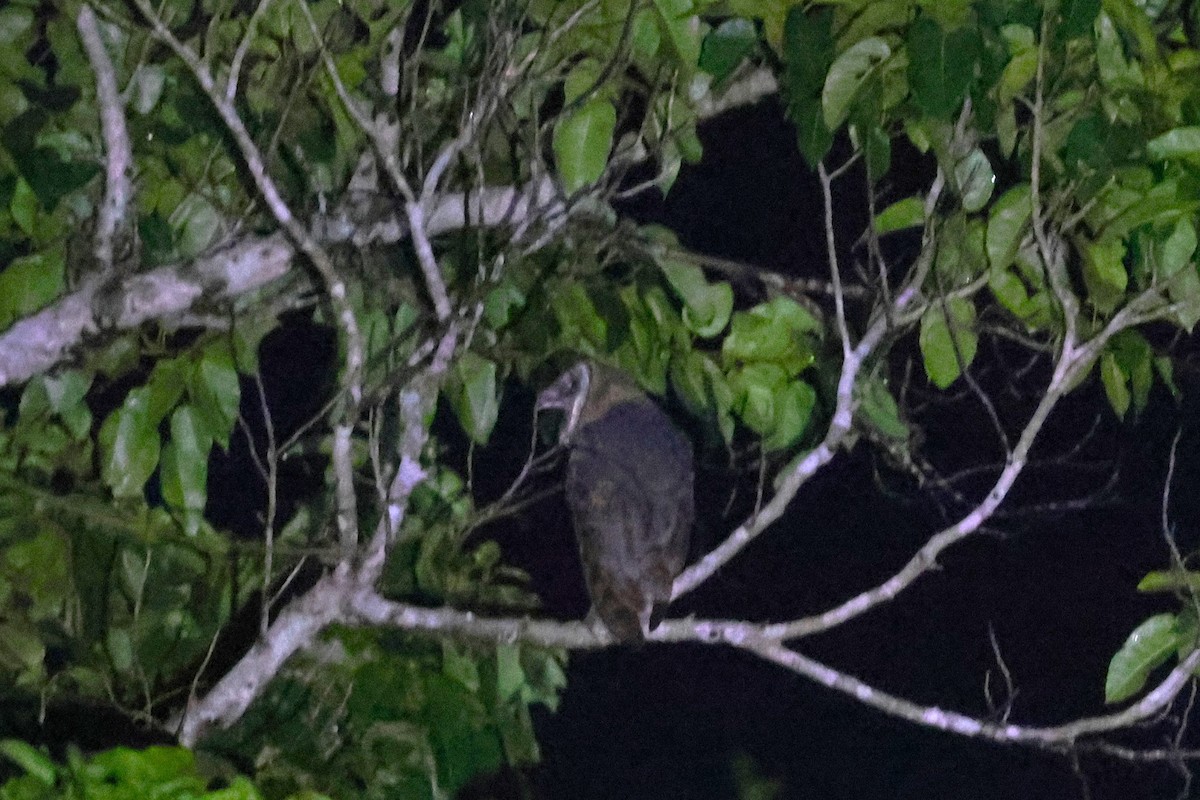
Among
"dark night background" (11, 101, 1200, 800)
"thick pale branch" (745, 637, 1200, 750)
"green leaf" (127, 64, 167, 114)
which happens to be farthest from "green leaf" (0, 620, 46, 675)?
"thick pale branch" (745, 637, 1200, 750)

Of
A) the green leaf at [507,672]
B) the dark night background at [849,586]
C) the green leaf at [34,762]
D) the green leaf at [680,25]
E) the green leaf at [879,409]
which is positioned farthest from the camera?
the dark night background at [849,586]

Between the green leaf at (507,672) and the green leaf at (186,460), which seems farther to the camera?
the green leaf at (507,672)

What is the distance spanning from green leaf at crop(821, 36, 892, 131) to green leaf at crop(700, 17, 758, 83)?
0.21 feet

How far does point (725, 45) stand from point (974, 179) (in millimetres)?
232

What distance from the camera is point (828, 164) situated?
4.29 feet

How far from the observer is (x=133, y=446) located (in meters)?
0.92

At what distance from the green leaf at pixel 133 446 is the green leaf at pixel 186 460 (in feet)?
0.06

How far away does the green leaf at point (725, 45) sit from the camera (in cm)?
84

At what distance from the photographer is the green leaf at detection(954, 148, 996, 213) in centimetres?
93

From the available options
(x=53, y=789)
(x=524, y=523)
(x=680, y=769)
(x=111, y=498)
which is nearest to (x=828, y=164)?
(x=524, y=523)

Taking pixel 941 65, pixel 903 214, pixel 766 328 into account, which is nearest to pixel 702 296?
pixel 766 328

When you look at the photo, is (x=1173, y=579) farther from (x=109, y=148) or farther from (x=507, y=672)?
(x=109, y=148)

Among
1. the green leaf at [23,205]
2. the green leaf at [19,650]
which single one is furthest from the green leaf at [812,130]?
the green leaf at [19,650]

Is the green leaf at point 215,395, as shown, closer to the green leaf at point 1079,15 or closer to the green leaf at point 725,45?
the green leaf at point 725,45
